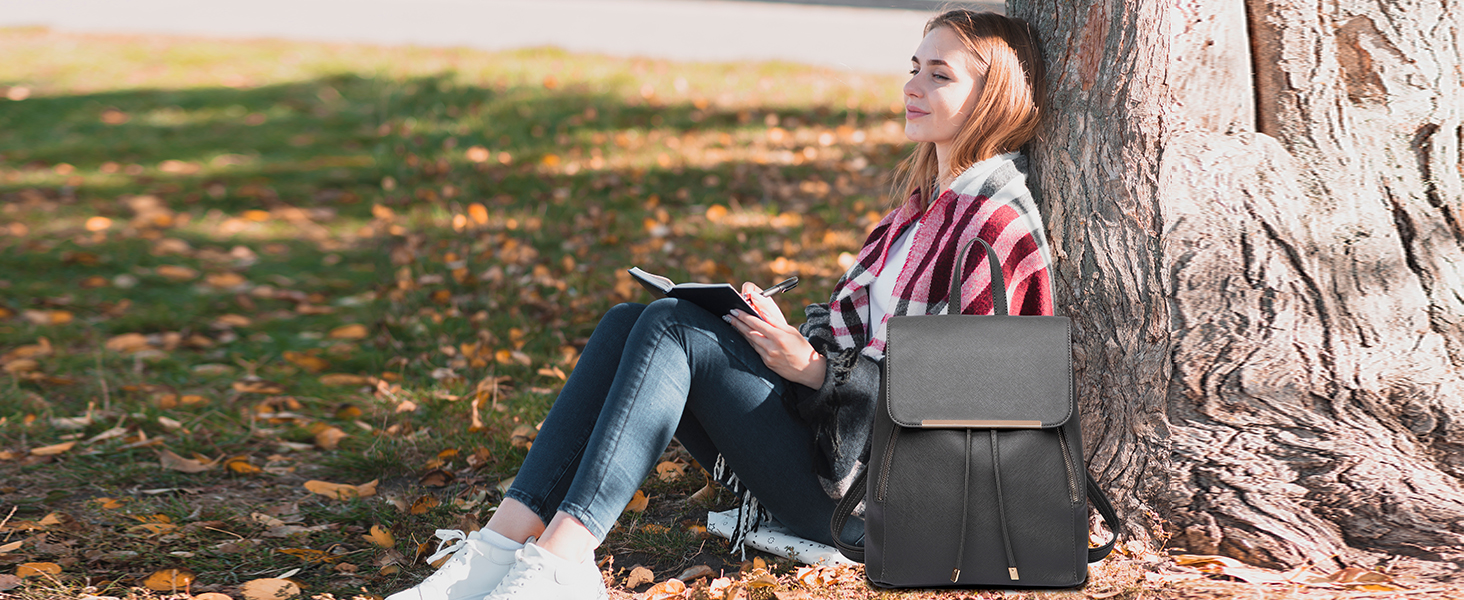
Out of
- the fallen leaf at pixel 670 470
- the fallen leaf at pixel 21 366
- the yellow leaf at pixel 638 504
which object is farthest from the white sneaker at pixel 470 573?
the fallen leaf at pixel 21 366

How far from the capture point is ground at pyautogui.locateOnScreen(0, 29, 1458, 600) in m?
2.72

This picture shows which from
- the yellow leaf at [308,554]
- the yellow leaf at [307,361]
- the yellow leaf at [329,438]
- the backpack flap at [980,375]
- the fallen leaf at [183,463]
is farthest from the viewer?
the yellow leaf at [307,361]

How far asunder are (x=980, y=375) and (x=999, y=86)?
27.7 inches

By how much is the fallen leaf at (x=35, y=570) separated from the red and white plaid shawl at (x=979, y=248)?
6.42 feet

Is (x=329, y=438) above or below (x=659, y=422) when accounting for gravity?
below

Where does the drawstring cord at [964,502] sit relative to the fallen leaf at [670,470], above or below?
above

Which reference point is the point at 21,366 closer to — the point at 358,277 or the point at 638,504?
the point at 358,277

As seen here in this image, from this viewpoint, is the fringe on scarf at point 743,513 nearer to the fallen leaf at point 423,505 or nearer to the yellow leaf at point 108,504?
the fallen leaf at point 423,505

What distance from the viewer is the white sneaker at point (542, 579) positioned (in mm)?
2195

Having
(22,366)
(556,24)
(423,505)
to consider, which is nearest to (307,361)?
(22,366)

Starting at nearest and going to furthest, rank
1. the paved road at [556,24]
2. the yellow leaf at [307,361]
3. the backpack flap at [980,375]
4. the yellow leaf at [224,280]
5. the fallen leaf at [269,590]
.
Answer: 1. the backpack flap at [980,375]
2. the fallen leaf at [269,590]
3. the yellow leaf at [307,361]
4. the yellow leaf at [224,280]
5. the paved road at [556,24]

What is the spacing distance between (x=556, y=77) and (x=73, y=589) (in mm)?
5901

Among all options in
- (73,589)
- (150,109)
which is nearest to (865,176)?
(73,589)

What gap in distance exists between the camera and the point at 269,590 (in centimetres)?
252
